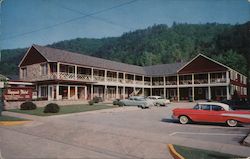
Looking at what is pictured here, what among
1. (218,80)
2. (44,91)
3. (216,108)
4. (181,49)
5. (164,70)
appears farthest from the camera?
(181,49)

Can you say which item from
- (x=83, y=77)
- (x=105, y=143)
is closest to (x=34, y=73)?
(x=83, y=77)

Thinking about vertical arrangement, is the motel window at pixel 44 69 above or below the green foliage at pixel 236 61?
below

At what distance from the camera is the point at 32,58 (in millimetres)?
34156

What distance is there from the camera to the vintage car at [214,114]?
12.9 m

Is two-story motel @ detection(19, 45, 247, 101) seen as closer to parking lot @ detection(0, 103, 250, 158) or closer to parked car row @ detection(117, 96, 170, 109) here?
parked car row @ detection(117, 96, 170, 109)

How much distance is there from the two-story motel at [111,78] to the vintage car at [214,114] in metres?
19.3

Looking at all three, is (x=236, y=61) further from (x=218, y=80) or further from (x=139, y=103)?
(x=139, y=103)

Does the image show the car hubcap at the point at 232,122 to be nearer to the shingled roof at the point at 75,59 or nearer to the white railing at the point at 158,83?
the shingled roof at the point at 75,59

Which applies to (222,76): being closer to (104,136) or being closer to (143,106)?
(143,106)

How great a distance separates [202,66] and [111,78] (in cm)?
1551

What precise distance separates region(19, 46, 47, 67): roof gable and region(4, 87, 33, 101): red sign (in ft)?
25.5

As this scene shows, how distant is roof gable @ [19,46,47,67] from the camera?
3256 centimetres

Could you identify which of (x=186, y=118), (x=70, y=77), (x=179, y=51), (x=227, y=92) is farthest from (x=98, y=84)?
(x=179, y=51)

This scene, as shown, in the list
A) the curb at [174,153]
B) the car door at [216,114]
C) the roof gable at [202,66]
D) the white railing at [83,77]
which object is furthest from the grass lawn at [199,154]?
the roof gable at [202,66]
